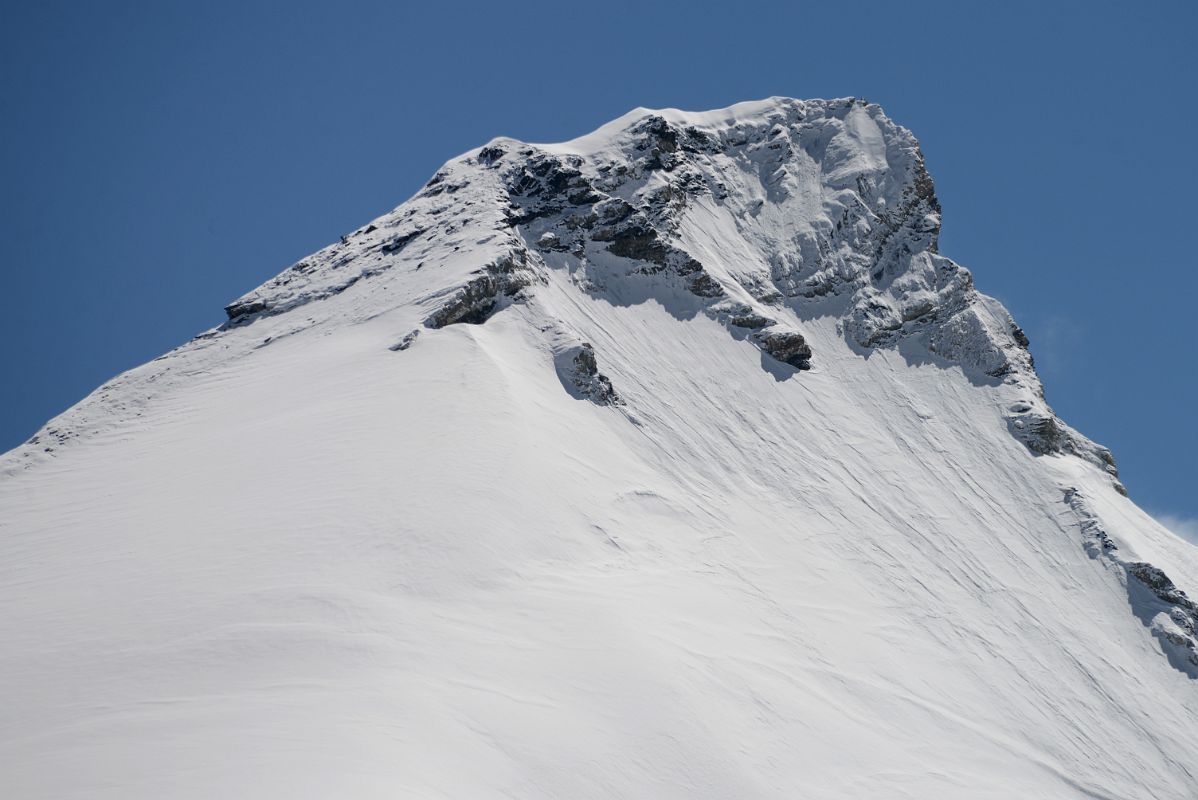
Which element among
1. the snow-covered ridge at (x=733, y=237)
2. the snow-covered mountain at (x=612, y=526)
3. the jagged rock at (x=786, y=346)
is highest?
the snow-covered ridge at (x=733, y=237)

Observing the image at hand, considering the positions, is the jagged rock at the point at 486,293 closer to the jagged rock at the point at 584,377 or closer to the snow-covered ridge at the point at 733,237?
the snow-covered ridge at the point at 733,237

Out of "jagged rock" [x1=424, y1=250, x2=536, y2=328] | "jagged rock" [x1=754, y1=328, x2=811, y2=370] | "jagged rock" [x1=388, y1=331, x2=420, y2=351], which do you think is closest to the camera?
"jagged rock" [x1=388, y1=331, x2=420, y2=351]

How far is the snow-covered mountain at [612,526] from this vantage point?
2139 centimetres

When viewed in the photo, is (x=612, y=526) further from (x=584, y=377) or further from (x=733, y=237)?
(x=733, y=237)

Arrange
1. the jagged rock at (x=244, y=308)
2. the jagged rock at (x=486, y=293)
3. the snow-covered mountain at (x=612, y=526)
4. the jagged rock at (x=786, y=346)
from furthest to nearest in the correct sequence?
the jagged rock at (x=786, y=346)
the jagged rock at (x=244, y=308)
the jagged rock at (x=486, y=293)
the snow-covered mountain at (x=612, y=526)

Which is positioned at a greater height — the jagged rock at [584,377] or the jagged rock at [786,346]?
the jagged rock at [786,346]

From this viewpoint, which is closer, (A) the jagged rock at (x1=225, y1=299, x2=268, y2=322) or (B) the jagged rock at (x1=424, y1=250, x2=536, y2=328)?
(B) the jagged rock at (x1=424, y1=250, x2=536, y2=328)

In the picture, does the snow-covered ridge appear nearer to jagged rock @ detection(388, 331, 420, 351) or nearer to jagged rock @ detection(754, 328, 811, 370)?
jagged rock @ detection(754, 328, 811, 370)

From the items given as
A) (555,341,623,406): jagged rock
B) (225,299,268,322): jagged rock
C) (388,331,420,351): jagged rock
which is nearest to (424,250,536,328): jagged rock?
(388,331,420,351): jagged rock

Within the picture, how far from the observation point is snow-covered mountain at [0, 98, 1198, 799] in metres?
21.4

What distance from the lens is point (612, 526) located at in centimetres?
3347

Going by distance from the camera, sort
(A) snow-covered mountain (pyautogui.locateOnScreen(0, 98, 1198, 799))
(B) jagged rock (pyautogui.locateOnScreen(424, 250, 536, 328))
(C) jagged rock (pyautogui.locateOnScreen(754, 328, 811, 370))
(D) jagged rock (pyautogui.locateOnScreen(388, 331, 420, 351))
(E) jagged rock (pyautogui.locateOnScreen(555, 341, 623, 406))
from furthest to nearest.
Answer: (C) jagged rock (pyautogui.locateOnScreen(754, 328, 811, 370)) < (B) jagged rock (pyautogui.locateOnScreen(424, 250, 536, 328)) < (E) jagged rock (pyautogui.locateOnScreen(555, 341, 623, 406)) < (D) jagged rock (pyautogui.locateOnScreen(388, 331, 420, 351)) < (A) snow-covered mountain (pyautogui.locateOnScreen(0, 98, 1198, 799))

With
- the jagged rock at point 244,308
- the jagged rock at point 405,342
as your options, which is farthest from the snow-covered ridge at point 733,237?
the jagged rock at point 405,342

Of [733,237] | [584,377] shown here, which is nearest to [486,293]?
[584,377]
